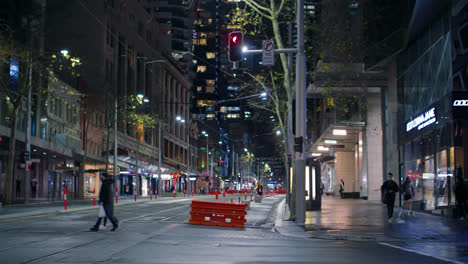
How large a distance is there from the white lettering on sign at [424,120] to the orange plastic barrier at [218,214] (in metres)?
9.93

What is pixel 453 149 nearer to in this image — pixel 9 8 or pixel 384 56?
pixel 384 56

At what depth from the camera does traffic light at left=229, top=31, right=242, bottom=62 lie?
18.1m

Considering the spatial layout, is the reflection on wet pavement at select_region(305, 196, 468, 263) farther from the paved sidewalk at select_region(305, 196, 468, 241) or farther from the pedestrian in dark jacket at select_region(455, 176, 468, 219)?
the pedestrian in dark jacket at select_region(455, 176, 468, 219)

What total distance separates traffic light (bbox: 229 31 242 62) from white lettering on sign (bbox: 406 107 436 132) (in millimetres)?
10948

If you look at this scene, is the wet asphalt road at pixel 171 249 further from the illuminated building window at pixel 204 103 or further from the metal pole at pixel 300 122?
the illuminated building window at pixel 204 103

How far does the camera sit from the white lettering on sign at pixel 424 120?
2497 centimetres

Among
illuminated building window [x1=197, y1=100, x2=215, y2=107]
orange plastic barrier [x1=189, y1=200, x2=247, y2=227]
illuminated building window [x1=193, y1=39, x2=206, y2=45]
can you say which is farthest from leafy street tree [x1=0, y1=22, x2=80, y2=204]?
illuminated building window [x1=193, y1=39, x2=206, y2=45]

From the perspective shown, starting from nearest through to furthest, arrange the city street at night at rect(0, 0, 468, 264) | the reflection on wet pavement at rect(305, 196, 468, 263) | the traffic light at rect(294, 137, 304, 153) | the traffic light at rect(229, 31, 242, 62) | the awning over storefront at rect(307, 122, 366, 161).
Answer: the reflection on wet pavement at rect(305, 196, 468, 263)
the city street at night at rect(0, 0, 468, 264)
the traffic light at rect(229, 31, 242, 62)
the traffic light at rect(294, 137, 304, 153)
the awning over storefront at rect(307, 122, 366, 161)

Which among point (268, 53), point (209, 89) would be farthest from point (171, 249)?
point (209, 89)

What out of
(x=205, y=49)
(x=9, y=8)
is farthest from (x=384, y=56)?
(x=205, y=49)

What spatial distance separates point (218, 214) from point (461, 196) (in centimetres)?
950

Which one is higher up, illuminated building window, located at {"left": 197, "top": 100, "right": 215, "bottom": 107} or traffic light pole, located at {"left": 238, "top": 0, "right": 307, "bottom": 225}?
illuminated building window, located at {"left": 197, "top": 100, "right": 215, "bottom": 107}

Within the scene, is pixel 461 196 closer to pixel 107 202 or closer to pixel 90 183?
pixel 107 202

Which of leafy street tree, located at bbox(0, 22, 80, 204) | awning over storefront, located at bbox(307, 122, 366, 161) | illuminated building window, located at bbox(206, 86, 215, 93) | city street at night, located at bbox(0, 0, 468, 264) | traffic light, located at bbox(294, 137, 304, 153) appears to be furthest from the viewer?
illuminated building window, located at bbox(206, 86, 215, 93)
